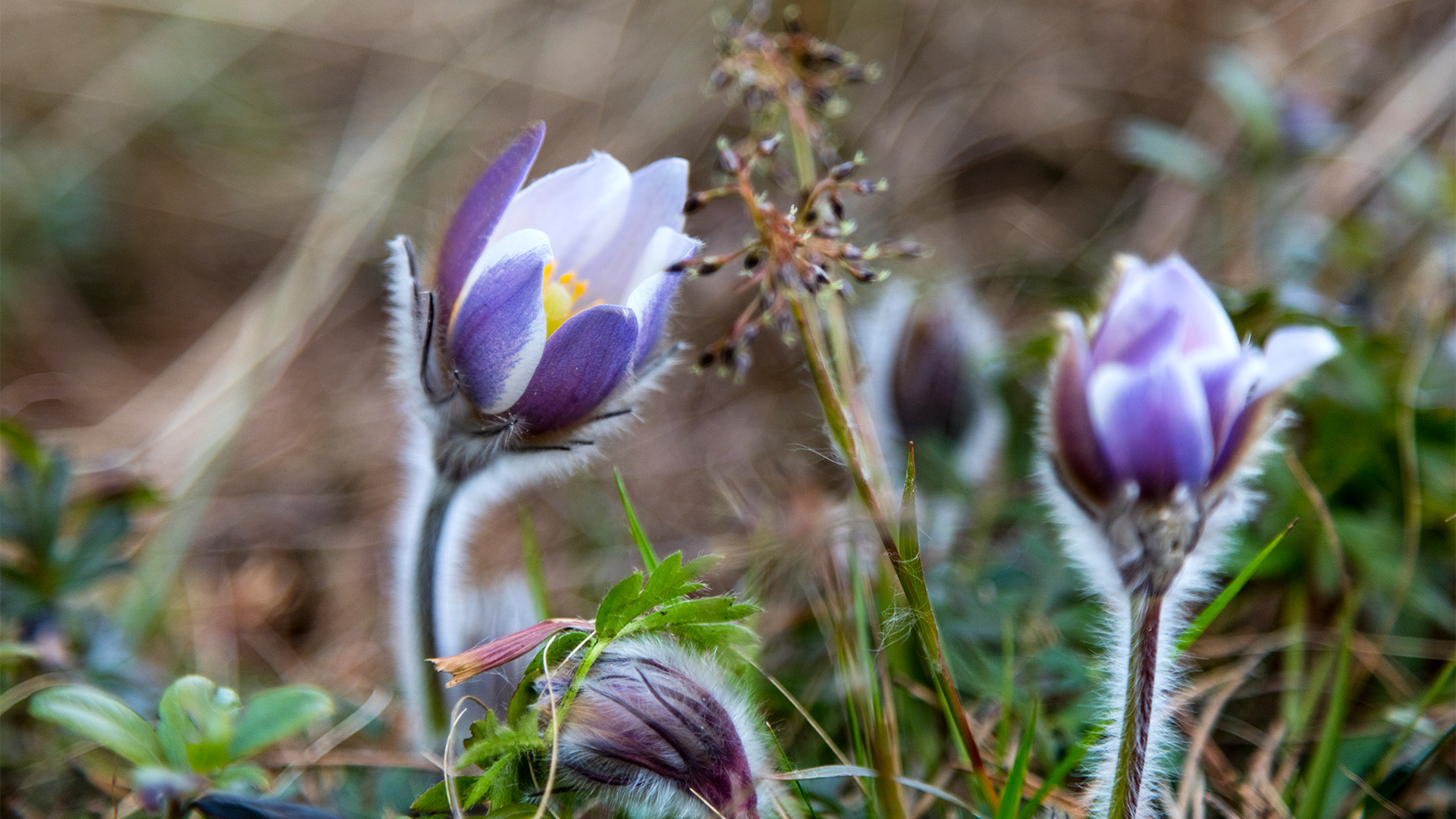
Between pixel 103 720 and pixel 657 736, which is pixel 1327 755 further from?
pixel 103 720

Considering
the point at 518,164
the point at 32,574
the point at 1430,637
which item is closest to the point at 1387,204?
the point at 1430,637

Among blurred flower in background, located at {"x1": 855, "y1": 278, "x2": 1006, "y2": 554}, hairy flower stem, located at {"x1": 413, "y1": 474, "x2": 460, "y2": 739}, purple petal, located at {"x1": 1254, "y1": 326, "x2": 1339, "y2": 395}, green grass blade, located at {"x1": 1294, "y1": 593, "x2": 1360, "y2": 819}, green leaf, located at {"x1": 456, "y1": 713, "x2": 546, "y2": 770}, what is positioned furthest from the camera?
blurred flower in background, located at {"x1": 855, "y1": 278, "x2": 1006, "y2": 554}

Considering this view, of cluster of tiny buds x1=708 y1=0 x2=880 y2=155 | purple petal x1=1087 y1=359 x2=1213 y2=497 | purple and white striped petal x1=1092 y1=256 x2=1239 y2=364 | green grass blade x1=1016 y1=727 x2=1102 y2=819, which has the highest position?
cluster of tiny buds x1=708 y1=0 x2=880 y2=155

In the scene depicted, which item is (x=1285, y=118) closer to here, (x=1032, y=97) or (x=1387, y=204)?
(x=1387, y=204)

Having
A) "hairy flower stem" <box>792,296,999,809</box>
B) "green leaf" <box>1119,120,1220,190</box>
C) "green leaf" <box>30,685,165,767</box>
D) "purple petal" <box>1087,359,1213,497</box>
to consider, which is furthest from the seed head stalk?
"green leaf" <box>1119,120,1220,190</box>

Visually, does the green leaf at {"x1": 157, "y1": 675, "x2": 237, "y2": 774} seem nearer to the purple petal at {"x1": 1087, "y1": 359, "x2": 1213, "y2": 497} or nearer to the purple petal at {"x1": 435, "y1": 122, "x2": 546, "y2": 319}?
the purple petal at {"x1": 435, "y1": 122, "x2": 546, "y2": 319}

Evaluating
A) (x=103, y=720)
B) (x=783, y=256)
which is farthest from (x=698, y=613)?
(x=103, y=720)
